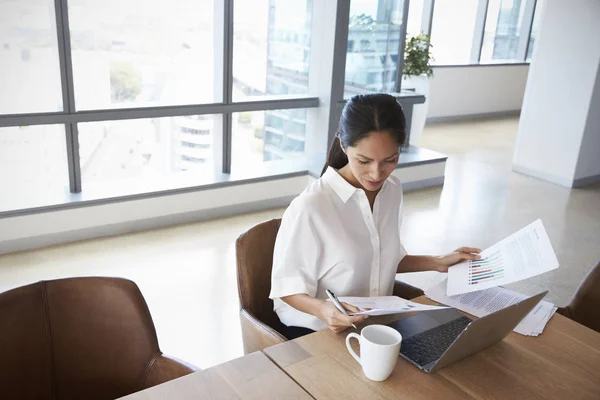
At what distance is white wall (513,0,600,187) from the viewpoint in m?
5.21

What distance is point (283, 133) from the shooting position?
16.0ft

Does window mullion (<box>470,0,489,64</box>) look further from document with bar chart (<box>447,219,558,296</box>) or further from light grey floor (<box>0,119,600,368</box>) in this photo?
document with bar chart (<box>447,219,558,296</box>)

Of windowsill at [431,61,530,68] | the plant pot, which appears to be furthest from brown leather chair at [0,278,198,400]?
windowsill at [431,61,530,68]

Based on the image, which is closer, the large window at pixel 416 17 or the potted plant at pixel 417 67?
the potted plant at pixel 417 67

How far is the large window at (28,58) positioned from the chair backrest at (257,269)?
231cm

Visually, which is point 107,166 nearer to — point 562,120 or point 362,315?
point 362,315

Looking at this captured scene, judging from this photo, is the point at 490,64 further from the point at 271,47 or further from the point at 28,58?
the point at 28,58

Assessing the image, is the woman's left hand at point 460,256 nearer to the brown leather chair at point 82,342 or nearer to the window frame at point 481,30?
the brown leather chair at point 82,342

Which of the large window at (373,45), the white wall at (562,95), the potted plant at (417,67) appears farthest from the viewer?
the potted plant at (417,67)

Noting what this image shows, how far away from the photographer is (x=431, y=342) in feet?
4.67

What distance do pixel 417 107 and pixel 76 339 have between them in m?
5.29

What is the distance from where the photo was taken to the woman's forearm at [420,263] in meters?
1.80

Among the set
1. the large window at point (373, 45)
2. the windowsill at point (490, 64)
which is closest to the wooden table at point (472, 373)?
the large window at point (373, 45)

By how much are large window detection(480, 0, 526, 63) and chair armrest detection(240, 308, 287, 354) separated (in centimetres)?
830
